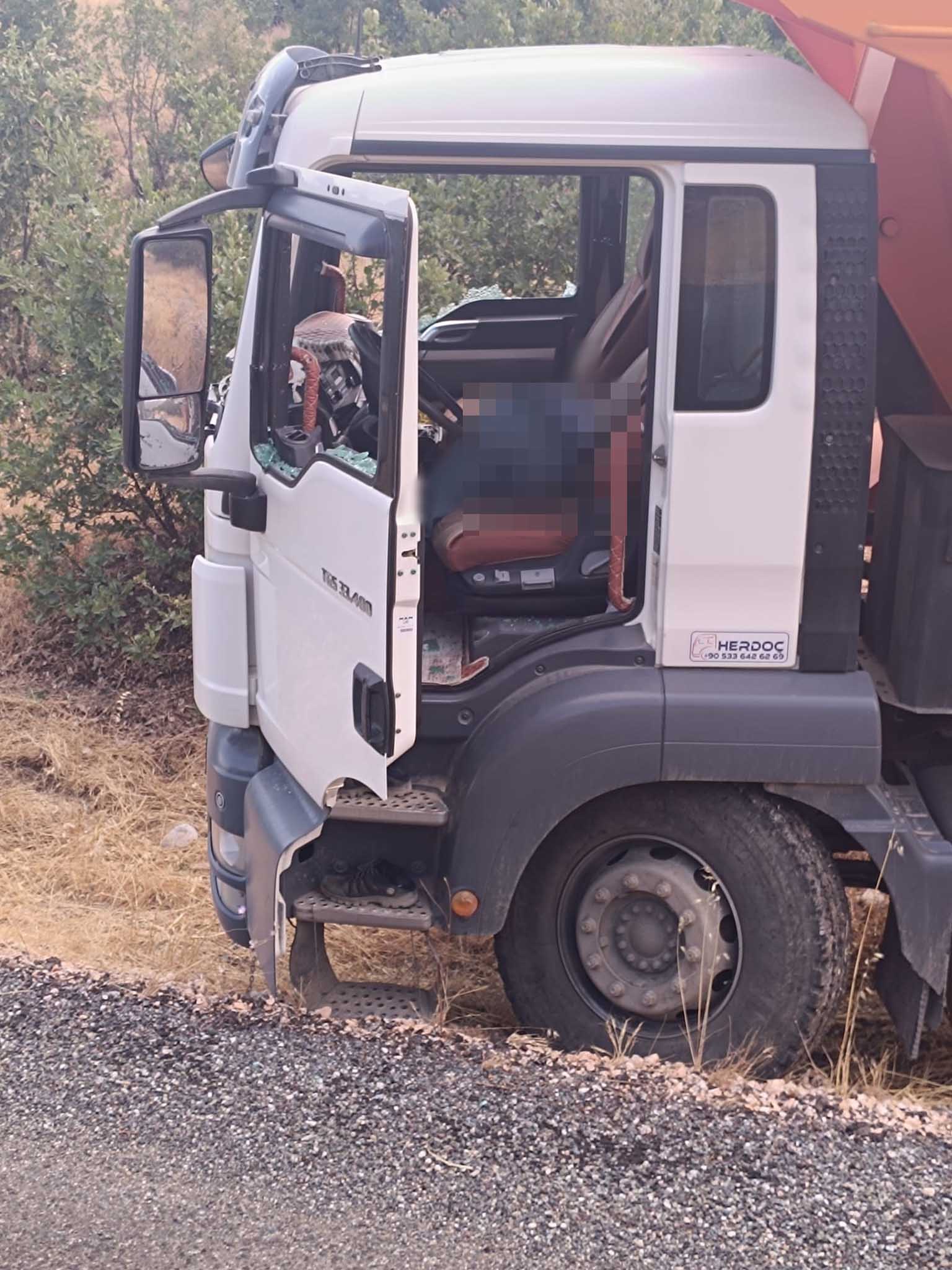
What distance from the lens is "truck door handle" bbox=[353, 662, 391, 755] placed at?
3.18 metres

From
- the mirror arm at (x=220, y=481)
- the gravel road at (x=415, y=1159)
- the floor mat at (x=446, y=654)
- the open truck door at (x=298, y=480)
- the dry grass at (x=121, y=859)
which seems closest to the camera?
the gravel road at (x=415, y=1159)

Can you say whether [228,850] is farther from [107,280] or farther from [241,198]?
[107,280]

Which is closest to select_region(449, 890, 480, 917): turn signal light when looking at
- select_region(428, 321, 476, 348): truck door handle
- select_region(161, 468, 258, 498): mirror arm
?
select_region(161, 468, 258, 498): mirror arm

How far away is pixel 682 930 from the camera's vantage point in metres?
3.65

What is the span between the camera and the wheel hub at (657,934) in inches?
143

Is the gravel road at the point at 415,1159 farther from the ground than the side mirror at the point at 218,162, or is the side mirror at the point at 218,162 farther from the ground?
the side mirror at the point at 218,162

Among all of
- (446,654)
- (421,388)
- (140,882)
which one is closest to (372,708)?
(446,654)

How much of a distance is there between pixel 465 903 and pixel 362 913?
11.0 inches

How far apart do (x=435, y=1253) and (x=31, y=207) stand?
331 inches

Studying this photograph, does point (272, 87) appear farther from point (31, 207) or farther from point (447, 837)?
point (31, 207)

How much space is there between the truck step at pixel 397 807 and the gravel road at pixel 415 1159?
65 centimetres

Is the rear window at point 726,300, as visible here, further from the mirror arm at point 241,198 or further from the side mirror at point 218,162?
the side mirror at point 218,162

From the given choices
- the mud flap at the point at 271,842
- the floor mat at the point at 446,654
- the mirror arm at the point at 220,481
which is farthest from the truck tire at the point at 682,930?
the mirror arm at the point at 220,481

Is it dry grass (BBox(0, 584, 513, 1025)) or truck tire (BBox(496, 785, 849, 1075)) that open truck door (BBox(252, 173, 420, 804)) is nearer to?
truck tire (BBox(496, 785, 849, 1075))
